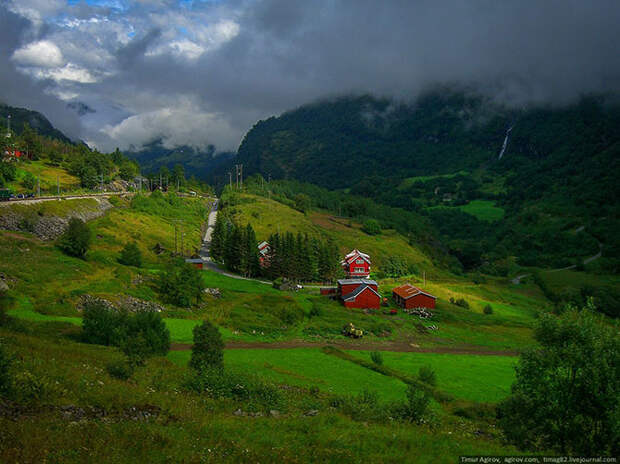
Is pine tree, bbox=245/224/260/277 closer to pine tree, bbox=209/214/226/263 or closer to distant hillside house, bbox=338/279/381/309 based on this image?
pine tree, bbox=209/214/226/263

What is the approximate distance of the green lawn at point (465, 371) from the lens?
36.4 metres

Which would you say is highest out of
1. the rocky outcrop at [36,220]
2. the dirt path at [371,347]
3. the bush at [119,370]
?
the rocky outcrop at [36,220]

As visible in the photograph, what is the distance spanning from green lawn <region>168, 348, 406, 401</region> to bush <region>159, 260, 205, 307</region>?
1583 centimetres

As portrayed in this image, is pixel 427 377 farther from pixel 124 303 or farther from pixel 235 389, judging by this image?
pixel 124 303

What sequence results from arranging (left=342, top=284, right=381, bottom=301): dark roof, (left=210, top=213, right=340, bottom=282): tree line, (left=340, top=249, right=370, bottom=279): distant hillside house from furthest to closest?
(left=340, top=249, right=370, bottom=279): distant hillside house → (left=210, top=213, right=340, bottom=282): tree line → (left=342, top=284, right=381, bottom=301): dark roof

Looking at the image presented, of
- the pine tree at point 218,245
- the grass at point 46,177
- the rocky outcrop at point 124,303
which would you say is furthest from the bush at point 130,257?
the grass at point 46,177

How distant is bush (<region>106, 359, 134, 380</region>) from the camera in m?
21.0

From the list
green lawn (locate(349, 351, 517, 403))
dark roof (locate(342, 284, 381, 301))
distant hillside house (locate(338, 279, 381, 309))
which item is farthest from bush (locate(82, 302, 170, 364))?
dark roof (locate(342, 284, 381, 301))

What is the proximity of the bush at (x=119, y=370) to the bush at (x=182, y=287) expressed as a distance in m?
32.1

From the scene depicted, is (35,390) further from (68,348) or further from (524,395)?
(524,395)

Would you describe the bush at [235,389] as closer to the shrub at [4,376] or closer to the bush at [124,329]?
the bush at [124,329]

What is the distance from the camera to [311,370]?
36.7 meters

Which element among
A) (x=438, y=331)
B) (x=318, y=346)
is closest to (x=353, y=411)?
(x=318, y=346)

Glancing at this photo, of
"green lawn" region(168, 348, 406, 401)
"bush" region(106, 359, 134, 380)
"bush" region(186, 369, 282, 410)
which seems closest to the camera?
"bush" region(106, 359, 134, 380)
